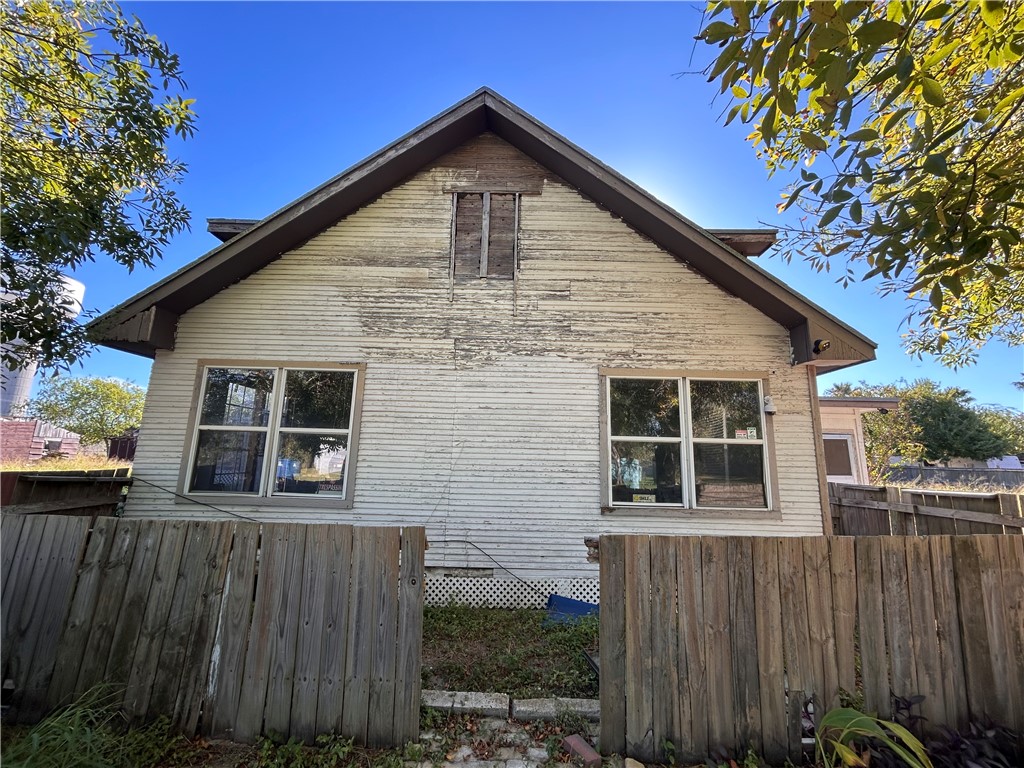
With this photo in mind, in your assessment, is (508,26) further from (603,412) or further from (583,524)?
(583,524)

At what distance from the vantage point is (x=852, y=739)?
104 inches

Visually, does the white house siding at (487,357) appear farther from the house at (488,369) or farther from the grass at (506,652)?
the grass at (506,652)

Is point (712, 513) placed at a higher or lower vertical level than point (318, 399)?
lower

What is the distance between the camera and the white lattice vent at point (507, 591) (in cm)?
585

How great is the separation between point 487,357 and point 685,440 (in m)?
2.87

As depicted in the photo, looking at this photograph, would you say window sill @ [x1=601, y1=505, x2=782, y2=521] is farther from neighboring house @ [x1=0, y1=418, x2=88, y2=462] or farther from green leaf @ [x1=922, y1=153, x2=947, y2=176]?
neighboring house @ [x1=0, y1=418, x2=88, y2=462]

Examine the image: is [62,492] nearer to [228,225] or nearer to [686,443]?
[228,225]

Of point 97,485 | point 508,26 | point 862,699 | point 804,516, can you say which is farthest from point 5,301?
point 804,516

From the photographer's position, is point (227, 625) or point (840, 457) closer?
point (227, 625)

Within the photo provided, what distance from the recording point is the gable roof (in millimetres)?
5715

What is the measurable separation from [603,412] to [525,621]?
2.73 meters

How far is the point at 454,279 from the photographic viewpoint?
21.7 feet

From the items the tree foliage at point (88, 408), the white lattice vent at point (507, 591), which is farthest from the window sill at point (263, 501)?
the tree foliage at point (88, 408)

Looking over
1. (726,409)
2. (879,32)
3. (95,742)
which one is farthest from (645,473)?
(95,742)
